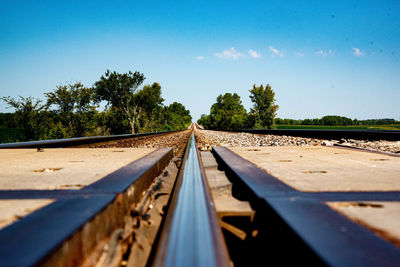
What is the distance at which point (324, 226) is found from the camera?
0.93 metres

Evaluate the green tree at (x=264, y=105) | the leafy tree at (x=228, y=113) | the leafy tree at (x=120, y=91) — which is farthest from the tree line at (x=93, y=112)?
the green tree at (x=264, y=105)

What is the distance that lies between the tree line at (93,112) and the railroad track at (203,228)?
1040 inches

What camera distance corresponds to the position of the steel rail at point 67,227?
0.73 metres

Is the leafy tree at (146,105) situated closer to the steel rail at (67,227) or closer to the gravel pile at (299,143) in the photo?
the gravel pile at (299,143)

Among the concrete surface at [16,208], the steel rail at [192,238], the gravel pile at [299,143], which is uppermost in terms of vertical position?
the concrete surface at [16,208]

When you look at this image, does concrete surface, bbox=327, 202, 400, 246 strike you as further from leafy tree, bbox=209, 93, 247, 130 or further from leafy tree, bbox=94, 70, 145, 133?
leafy tree, bbox=209, 93, 247, 130

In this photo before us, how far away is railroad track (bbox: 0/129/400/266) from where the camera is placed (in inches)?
30.5

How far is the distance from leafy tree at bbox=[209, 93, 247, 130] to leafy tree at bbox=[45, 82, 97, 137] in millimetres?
31150

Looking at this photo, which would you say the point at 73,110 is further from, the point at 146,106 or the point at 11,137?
Answer: the point at 146,106

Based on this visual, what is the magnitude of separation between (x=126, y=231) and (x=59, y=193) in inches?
24.0

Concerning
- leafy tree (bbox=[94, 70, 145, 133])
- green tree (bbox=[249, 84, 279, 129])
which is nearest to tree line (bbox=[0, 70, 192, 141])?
leafy tree (bbox=[94, 70, 145, 133])

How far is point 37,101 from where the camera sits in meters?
24.0

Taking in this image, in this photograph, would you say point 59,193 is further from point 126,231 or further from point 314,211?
point 314,211

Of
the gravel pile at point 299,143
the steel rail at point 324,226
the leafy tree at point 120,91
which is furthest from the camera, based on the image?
the leafy tree at point 120,91
